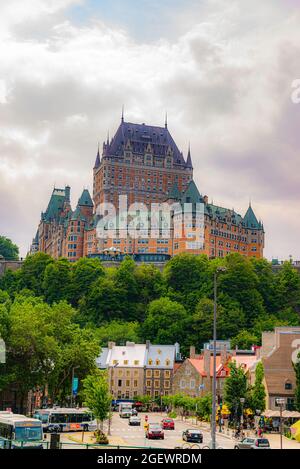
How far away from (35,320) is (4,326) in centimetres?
400

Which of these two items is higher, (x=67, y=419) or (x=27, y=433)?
(x=27, y=433)

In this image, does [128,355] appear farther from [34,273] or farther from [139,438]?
[139,438]

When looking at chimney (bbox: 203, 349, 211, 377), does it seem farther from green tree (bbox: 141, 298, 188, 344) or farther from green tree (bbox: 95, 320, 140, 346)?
green tree (bbox: 141, 298, 188, 344)

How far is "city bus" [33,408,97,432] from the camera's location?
2940 inches

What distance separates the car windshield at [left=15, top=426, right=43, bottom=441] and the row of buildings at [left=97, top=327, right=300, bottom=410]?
3842cm

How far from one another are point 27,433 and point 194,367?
67731 mm

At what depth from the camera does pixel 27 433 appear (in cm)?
5388

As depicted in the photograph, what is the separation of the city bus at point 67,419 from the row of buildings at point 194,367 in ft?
71.6

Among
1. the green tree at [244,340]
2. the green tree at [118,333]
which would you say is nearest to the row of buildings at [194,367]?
the green tree at [244,340]

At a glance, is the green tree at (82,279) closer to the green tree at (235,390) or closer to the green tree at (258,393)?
the green tree at (258,393)

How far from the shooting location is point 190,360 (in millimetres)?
122375

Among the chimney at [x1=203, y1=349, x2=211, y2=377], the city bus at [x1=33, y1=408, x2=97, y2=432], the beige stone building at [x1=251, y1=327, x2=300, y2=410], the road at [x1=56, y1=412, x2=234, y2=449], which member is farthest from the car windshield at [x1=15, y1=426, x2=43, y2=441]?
the chimney at [x1=203, y1=349, x2=211, y2=377]

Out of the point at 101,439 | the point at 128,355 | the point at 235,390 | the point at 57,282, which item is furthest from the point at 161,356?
the point at 101,439

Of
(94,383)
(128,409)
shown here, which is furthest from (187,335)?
(94,383)
